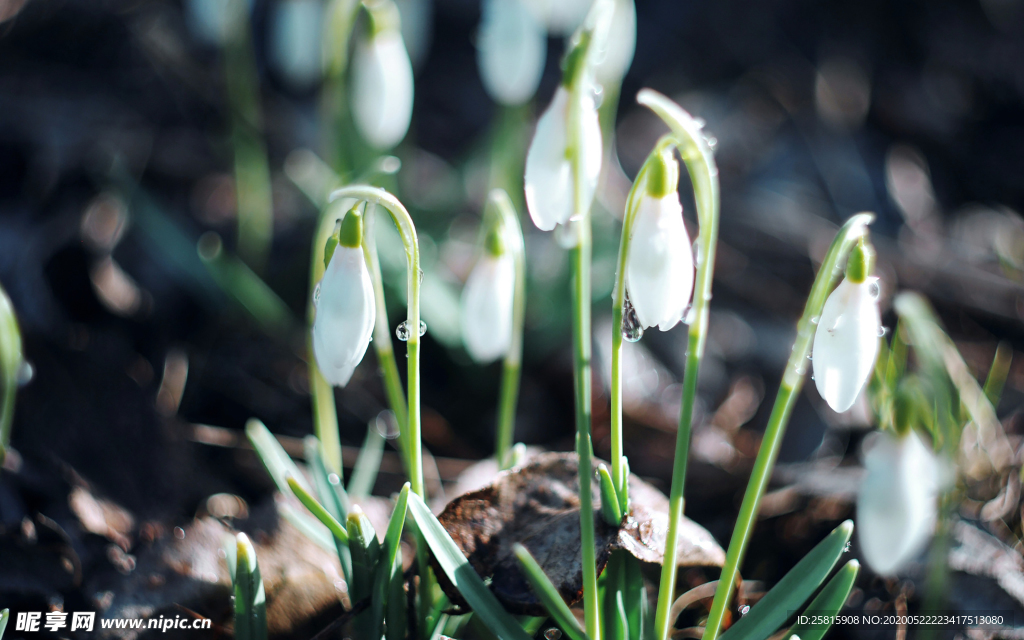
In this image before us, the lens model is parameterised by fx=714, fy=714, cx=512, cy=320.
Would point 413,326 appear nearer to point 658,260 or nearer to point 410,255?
point 410,255

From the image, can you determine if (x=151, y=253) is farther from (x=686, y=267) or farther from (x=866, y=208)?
(x=866, y=208)

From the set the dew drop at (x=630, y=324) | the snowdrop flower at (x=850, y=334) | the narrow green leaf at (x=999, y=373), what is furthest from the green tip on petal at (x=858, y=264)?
the narrow green leaf at (x=999, y=373)

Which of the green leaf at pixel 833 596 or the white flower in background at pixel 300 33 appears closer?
the green leaf at pixel 833 596

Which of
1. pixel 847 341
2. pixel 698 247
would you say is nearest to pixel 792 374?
pixel 847 341

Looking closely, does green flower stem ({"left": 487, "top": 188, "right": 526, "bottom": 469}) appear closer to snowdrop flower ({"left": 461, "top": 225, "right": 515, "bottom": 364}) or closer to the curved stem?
snowdrop flower ({"left": 461, "top": 225, "right": 515, "bottom": 364})

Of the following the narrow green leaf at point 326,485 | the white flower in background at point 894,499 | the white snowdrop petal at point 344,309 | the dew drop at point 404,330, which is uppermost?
the white snowdrop petal at point 344,309

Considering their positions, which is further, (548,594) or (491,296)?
(491,296)

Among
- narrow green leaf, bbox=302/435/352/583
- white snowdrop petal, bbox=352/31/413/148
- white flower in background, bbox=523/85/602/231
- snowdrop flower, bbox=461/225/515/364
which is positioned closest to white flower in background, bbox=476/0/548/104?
white snowdrop petal, bbox=352/31/413/148

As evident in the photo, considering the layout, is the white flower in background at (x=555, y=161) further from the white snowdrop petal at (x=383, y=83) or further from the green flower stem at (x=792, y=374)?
the white snowdrop petal at (x=383, y=83)
